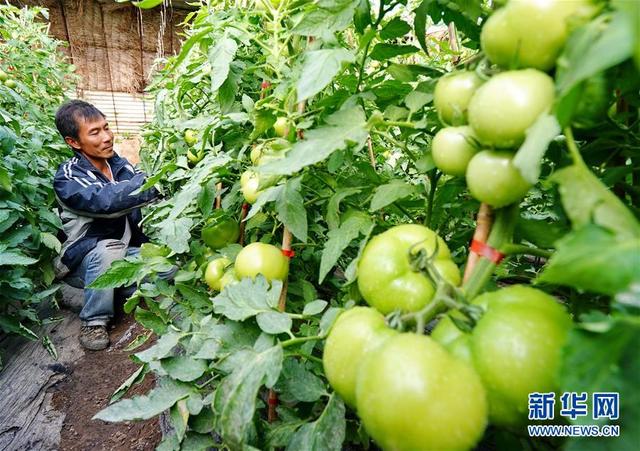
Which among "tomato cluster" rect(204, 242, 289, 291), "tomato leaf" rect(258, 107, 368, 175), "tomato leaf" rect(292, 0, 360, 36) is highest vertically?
"tomato leaf" rect(292, 0, 360, 36)

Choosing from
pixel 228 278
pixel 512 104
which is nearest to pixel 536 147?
pixel 512 104

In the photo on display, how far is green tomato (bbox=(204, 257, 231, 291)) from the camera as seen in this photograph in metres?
1.00

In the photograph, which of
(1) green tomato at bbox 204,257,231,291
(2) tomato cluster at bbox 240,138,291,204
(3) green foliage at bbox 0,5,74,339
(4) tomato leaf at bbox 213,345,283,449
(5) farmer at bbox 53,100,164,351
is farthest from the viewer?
(5) farmer at bbox 53,100,164,351

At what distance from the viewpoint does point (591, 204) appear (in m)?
0.33

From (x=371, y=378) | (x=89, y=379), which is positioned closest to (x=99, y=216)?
(x=89, y=379)

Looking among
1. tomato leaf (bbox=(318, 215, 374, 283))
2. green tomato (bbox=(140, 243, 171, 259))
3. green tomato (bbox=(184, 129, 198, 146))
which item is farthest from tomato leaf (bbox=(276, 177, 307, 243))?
green tomato (bbox=(184, 129, 198, 146))

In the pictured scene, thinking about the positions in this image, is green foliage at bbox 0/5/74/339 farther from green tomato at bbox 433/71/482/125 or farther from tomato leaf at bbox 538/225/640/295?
tomato leaf at bbox 538/225/640/295

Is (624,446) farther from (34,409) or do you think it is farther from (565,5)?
(34,409)

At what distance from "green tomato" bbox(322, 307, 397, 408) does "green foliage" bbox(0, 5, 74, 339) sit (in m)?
1.52

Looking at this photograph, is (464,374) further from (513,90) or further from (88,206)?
(88,206)

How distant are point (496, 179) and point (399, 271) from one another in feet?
0.50

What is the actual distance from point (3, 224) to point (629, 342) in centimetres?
208

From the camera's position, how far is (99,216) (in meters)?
2.44

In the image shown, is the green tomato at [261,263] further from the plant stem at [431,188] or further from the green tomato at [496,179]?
the green tomato at [496,179]
